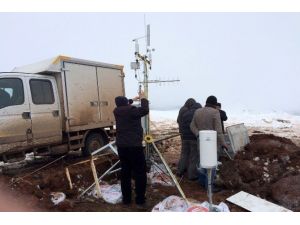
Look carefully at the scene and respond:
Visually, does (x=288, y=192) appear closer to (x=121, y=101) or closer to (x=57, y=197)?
(x=121, y=101)

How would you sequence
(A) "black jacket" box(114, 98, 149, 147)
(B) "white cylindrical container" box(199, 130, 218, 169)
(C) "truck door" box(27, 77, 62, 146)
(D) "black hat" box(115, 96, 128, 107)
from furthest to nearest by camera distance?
(C) "truck door" box(27, 77, 62, 146) < (D) "black hat" box(115, 96, 128, 107) < (A) "black jacket" box(114, 98, 149, 147) < (B) "white cylindrical container" box(199, 130, 218, 169)

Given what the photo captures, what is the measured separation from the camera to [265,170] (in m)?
7.08

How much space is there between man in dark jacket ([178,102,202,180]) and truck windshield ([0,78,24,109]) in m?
3.74

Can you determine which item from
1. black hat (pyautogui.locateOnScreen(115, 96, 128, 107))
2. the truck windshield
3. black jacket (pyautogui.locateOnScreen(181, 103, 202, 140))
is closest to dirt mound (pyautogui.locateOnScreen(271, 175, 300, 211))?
black jacket (pyautogui.locateOnScreen(181, 103, 202, 140))

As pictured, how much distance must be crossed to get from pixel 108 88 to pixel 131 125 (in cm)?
457

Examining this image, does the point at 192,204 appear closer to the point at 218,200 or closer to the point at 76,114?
the point at 218,200

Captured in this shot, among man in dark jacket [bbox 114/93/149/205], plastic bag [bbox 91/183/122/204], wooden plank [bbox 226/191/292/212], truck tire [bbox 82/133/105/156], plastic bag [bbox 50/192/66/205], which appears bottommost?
wooden plank [bbox 226/191/292/212]

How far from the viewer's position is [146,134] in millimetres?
6391

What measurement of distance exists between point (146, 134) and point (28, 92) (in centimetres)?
316

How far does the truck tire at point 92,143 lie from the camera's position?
9.30 meters

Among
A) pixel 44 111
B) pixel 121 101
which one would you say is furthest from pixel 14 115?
pixel 121 101

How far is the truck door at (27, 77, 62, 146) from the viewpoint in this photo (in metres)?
7.80

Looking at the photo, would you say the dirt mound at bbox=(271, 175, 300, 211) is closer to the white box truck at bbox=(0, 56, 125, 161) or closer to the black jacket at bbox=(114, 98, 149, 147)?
the black jacket at bbox=(114, 98, 149, 147)

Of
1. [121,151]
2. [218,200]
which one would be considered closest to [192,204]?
[218,200]
